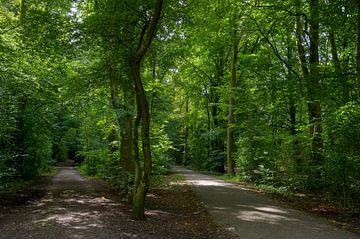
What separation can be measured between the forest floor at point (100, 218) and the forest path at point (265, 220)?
0.40 m

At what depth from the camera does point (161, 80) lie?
17734 millimetres

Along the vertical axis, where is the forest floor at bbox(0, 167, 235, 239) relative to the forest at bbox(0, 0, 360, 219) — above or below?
below

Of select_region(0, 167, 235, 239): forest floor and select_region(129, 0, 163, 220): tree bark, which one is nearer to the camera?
select_region(0, 167, 235, 239): forest floor

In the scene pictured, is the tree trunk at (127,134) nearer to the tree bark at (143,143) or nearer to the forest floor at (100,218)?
the forest floor at (100,218)

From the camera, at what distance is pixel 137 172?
921 centimetres

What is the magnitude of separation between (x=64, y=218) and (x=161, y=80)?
394 inches

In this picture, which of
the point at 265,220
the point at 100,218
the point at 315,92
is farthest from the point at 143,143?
the point at 315,92

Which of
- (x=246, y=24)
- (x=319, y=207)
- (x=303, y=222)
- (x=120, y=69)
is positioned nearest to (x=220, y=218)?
(x=303, y=222)

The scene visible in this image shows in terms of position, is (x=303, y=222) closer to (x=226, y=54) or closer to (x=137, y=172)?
(x=137, y=172)

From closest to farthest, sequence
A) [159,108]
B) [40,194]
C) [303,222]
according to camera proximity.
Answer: [303,222] < [40,194] < [159,108]

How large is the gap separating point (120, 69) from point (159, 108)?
5943 mm

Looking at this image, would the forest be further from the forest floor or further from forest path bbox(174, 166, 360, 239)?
forest path bbox(174, 166, 360, 239)

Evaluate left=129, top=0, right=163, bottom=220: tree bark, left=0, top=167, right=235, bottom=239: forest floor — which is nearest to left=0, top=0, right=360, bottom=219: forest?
left=129, top=0, right=163, bottom=220: tree bark

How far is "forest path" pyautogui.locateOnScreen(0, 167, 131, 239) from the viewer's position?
748cm
